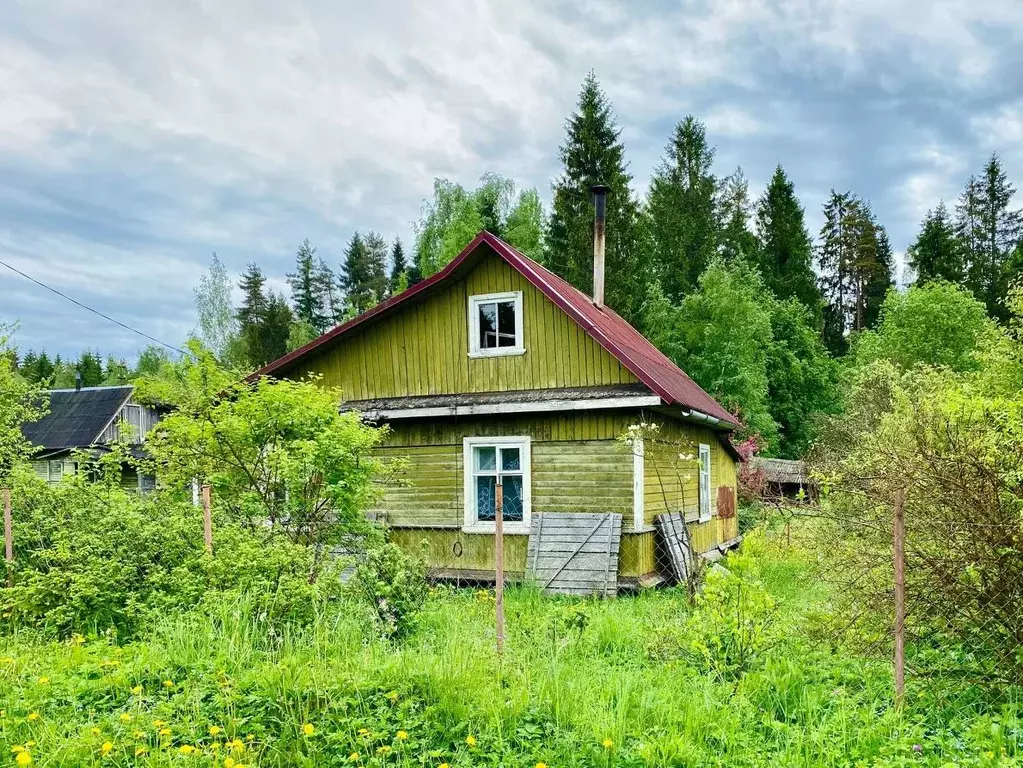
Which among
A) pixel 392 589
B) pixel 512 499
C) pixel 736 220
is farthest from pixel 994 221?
pixel 392 589

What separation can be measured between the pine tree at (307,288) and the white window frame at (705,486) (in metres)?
42.0

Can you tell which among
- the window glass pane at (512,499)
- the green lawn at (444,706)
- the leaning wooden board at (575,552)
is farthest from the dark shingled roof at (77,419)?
the green lawn at (444,706)

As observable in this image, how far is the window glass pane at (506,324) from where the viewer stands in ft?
40.4

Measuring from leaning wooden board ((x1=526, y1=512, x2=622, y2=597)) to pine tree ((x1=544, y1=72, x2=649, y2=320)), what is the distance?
19.8 meters

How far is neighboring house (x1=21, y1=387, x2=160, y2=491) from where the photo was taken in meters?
26.2

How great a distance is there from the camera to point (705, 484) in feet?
51.5

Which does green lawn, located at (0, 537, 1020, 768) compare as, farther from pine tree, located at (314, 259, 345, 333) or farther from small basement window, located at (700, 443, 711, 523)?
pine tree, located at (314, 259, 345, 333)

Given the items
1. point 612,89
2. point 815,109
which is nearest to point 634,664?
point 815,109

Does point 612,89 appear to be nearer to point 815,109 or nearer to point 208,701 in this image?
point 815,109

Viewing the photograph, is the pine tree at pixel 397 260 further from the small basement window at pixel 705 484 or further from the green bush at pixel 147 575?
the green bush at pixel 147 575

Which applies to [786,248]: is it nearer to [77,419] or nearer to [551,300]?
[551,300]

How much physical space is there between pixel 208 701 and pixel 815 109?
18902 mm

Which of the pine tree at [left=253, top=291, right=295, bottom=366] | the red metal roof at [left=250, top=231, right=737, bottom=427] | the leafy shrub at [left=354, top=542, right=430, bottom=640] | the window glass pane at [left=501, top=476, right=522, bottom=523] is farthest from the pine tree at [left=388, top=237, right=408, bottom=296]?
the leafy shrub at [left=354, top=542, right=430, bottom=640]

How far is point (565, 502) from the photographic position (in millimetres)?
11539
